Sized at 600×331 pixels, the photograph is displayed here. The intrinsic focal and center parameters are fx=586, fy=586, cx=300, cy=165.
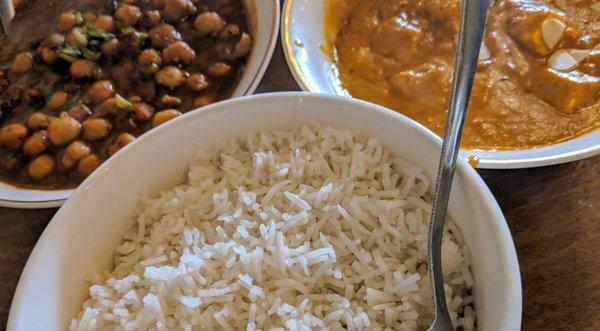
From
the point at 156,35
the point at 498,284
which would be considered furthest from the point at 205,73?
the point at 498,284

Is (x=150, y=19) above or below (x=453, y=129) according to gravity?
below

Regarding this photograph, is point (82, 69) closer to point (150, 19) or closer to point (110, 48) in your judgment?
point (110, 48)

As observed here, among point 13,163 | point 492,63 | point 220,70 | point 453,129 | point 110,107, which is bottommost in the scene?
point 13,163

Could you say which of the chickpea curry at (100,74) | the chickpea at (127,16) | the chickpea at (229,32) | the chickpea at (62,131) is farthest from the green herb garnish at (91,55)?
the chickpea at (229,32)

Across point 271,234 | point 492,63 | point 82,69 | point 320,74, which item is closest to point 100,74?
point 82,69

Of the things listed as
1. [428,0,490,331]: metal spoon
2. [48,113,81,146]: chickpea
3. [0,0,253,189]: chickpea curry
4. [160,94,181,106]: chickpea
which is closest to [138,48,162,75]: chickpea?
[0,0,253,189]: chickpea curry

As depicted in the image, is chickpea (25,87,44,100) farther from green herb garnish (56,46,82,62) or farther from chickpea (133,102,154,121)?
chickpea (133,102,154,121)

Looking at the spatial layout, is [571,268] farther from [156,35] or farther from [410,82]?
[156,35]
